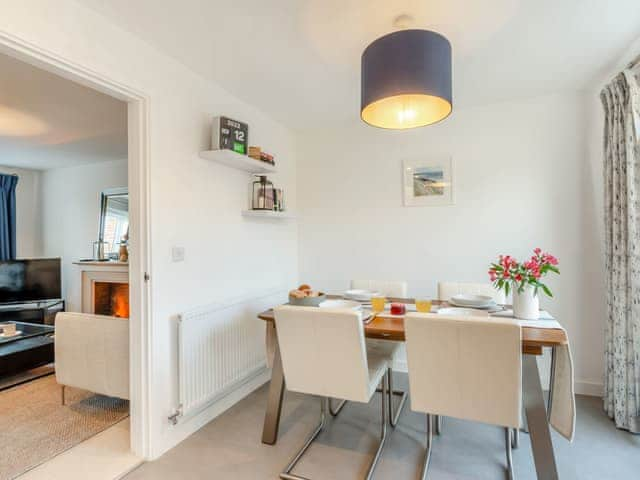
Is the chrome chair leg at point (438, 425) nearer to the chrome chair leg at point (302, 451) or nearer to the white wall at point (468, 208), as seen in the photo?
the chrome chair leg at point (302, 451)

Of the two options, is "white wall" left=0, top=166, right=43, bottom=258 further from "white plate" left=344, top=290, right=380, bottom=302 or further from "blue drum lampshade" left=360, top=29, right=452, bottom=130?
"blue drum lampshade" left=360, top=29, right=452, bottom=130

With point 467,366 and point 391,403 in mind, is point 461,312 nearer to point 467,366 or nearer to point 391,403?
point 467,366

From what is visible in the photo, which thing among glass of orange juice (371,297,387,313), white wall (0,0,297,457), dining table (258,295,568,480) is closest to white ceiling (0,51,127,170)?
white wall (0,0,297,457)

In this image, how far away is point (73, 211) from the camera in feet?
15.9

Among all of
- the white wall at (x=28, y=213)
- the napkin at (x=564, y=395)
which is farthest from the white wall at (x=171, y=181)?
the white wall at (x=28, y=213)

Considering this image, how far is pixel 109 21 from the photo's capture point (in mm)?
1747

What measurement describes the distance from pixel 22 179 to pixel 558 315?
6.72 meters

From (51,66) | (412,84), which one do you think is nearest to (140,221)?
(51,66)

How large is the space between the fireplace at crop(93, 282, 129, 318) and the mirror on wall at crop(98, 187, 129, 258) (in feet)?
1.48

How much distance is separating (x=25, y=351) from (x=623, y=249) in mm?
4599

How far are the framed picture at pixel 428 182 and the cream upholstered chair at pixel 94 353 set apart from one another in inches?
98.6

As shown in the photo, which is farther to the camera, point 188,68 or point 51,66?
point 188,68

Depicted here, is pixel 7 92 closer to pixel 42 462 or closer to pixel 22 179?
pixel 42 462

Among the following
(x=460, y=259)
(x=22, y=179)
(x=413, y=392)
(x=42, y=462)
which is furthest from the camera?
(x=22, y=179)
